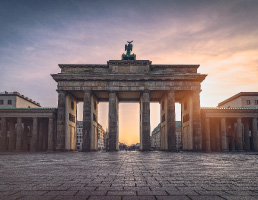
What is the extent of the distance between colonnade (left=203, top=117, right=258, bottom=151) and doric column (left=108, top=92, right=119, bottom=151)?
1868cm

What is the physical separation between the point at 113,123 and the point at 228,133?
34.0 meters

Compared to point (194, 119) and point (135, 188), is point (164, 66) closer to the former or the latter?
point (194, 119)

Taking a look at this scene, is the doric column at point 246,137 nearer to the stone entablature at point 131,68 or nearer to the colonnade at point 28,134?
the stone entablature at point 131,68

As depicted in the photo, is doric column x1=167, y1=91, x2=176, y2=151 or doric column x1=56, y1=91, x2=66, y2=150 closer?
doric column x1=167, y1=91, x2=176, y2=151

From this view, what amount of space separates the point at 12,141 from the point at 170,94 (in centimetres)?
3680

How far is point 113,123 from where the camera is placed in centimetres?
4784

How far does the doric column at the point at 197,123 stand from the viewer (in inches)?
1870

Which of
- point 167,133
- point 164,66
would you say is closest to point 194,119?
point 167,133

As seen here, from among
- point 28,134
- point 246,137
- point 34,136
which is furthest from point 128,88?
point 28,134

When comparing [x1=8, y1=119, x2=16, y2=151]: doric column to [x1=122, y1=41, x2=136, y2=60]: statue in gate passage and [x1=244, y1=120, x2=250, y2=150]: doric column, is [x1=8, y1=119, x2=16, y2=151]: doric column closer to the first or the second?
[x1=122, y1=41, x2=136, y2=60]: statue in gate passage

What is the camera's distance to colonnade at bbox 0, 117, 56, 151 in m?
51.4

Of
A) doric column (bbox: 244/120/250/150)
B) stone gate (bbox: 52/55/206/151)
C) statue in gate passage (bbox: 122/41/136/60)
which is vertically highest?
statue in gate passage (bbox: 122/41/136/60)

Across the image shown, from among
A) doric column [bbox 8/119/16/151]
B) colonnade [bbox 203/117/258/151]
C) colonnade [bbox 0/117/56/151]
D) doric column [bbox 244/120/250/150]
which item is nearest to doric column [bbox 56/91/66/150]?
colonnade [bbox 0/117/56/151]

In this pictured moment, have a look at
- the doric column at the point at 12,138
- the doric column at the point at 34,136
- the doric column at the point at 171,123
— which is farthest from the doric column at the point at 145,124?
the doric column at the point at 12,138
